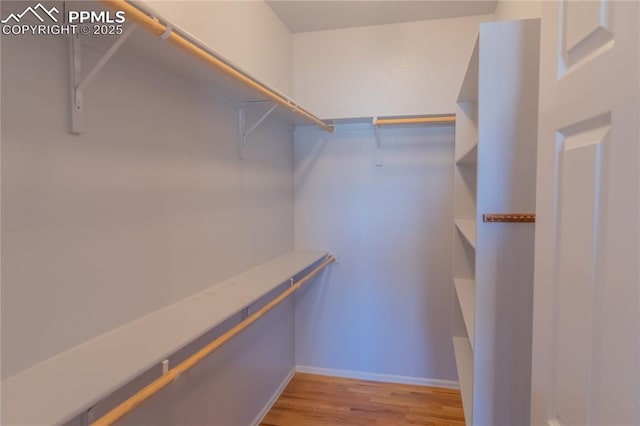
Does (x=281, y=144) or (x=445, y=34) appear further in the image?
(x=281, y=144)

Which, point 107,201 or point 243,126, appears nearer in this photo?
point 107,201

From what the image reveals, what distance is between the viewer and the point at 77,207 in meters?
1.11

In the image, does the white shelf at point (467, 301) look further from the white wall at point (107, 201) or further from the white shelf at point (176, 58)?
the white shelf at point (176, 58)

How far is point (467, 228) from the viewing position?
1.91 metres

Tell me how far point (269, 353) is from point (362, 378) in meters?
0.82

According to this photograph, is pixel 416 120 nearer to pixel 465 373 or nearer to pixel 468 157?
pixel 468 157

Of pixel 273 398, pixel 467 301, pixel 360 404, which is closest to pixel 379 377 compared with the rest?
pixel 360 404

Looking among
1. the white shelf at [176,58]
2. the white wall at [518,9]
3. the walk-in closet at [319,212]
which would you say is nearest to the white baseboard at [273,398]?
the walk-in closet at [319,212]

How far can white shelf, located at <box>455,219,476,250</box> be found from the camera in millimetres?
1635

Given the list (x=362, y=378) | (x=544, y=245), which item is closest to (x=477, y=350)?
(x=544, y=245)

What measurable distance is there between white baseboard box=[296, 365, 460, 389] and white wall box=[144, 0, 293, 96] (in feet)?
6.82

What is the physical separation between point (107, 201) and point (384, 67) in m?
2.02

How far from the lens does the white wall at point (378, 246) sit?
8.93 ft

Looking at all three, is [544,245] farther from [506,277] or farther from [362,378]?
[362,378]
